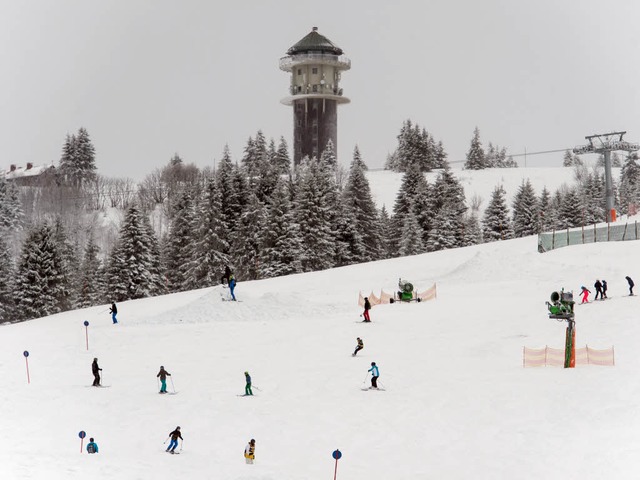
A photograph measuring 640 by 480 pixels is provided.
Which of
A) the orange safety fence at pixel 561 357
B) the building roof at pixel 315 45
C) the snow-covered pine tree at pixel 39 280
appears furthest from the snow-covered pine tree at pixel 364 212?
the building roof at pixel 315 45

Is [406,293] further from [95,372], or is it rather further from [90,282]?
[90,282]

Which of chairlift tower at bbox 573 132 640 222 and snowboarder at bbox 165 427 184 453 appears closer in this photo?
snowboarder at bbox 165 427 184 453

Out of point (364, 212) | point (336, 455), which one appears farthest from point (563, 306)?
point (364, 212)

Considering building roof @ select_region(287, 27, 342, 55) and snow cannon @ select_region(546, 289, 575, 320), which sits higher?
building roof @ select_region(287, 27, 342, 55)

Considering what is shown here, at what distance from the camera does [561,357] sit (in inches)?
1122

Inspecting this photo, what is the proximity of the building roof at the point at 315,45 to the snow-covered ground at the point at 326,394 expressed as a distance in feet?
273

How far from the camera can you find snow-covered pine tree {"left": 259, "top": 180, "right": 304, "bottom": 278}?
2532 inches

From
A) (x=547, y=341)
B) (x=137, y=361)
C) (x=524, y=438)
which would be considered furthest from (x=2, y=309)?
(x=524, y=438)

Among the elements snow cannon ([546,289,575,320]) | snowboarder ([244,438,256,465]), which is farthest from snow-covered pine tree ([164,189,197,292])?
snowboarder ([244,438,256,465])

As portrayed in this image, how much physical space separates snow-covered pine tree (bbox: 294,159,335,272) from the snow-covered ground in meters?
22.6

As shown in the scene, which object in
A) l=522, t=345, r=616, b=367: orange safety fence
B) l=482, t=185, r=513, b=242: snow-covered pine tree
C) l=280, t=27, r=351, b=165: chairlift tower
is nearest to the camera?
l=522, t=345, r=616, b=367: orange safety fence

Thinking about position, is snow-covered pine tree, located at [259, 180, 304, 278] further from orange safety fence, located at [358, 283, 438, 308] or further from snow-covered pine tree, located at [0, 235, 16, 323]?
snow-covered pine tree, located at [0, 235, 16, 323]

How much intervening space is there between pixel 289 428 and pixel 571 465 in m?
7.91

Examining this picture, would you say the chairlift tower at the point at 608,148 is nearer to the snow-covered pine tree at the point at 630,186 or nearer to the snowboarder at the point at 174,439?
the snow-covered pine tree at the point at 630,186
